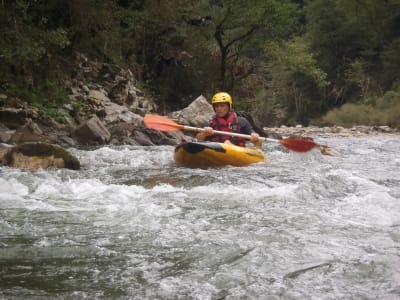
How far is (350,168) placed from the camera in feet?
24.8

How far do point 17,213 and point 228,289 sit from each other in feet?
7.10

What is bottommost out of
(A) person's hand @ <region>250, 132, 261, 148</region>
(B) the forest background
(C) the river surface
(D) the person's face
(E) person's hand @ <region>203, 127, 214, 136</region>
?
(C) the river surface

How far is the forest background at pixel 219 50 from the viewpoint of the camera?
11.7 m

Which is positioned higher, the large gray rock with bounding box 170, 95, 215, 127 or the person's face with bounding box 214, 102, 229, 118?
the person's face with bounding box 214, 102, 229, 118

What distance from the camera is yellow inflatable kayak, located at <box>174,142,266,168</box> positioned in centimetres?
709


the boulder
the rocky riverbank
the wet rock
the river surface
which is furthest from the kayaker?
the boulder

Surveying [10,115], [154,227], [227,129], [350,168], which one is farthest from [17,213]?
[10,115]

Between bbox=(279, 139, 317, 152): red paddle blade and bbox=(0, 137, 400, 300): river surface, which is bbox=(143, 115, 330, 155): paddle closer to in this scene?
bbox=(279, 139, 317, 152): red paddle blade

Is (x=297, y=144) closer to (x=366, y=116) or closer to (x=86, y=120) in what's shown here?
(x=86, y=120)

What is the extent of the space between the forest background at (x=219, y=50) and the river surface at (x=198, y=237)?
205 inches

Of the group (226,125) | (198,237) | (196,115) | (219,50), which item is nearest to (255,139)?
(226,125)

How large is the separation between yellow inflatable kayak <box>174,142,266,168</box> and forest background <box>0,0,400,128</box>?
→ 149 inches

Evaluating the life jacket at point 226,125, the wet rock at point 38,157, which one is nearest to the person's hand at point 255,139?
the life jacket at point 226,125

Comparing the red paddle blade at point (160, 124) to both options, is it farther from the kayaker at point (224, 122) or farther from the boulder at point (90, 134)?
the boulder at point (90, 134)
